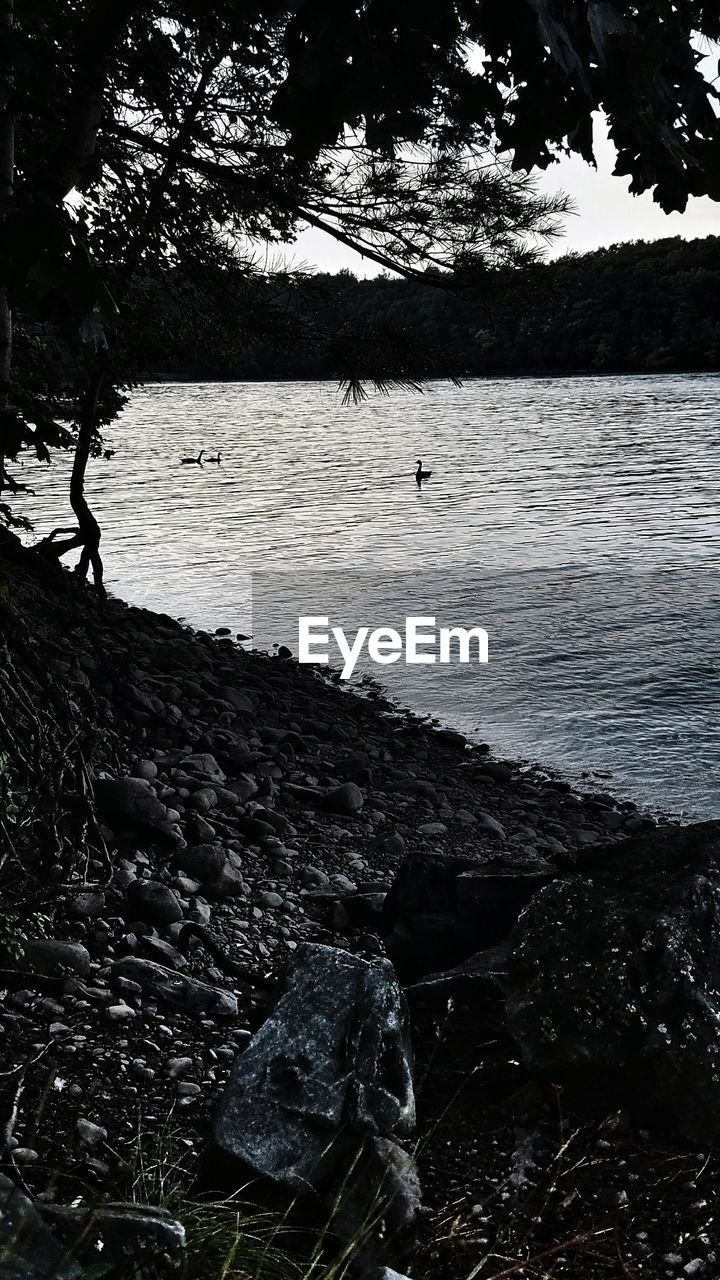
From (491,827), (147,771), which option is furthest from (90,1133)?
(491,827)

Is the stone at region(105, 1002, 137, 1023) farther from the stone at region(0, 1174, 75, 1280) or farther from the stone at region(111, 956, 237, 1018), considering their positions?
the stone at region(0, 1174, 75, 1280)

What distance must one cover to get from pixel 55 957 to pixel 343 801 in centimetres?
317

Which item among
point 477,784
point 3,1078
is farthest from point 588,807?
point 3,1078

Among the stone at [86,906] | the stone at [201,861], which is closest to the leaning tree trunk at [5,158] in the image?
the stone at [86,906]

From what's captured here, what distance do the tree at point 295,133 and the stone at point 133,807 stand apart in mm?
1796

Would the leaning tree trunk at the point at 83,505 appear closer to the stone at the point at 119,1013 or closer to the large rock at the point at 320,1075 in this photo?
the stone at the point at 119,1013

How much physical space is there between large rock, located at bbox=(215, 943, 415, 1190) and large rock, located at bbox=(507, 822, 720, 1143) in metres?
0.64

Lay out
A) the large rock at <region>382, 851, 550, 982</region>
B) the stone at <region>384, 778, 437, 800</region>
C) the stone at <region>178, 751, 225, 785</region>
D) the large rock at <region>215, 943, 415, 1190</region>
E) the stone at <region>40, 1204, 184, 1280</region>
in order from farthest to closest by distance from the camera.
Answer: the stone at <region>384, 778, 437, 800</region>, the stone at <region>178, 751, 225, 785</region>, the large rock at <region>382, 851, 550, 982</region>, the large rock at <region>215, 943, 415, 1190</region>, the stone at <region>40, 1204, 184, 1280</region>

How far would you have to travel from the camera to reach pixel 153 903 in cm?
476

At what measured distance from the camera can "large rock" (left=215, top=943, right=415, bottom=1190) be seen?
10.1ft

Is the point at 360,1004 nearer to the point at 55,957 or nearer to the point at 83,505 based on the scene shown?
the point at 55,957

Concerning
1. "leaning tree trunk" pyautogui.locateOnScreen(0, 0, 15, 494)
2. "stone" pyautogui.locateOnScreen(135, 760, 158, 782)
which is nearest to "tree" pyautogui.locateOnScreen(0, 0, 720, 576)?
"leaning tree trunk" pyautogui.locateOnScreen(0, 0, 15, 494)

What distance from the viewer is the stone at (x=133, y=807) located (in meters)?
5.43

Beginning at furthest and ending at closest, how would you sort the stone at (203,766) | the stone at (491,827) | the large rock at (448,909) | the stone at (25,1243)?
the stone at (491,827) → the stone at (203,766) → the large rock at (448,909) → the stone at (25,1243)
